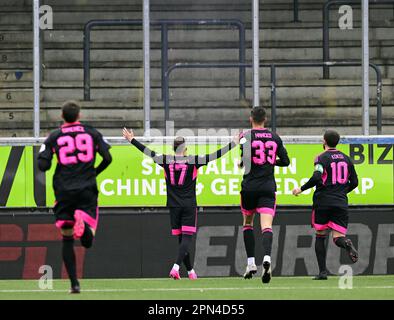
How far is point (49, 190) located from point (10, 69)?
1.84 metres

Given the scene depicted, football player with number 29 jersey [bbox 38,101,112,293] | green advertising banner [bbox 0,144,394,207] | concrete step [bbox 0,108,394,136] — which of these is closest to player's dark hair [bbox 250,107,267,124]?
concrete step [bbox 0,108,394,136]

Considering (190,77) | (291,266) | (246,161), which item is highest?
(190,77)

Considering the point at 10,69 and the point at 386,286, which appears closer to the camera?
the point at 386,286

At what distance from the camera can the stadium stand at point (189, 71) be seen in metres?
17.8

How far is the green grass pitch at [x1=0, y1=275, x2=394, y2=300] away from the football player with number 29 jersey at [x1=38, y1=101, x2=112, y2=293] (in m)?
0.68

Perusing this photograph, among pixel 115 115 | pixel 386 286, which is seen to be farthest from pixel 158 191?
pixel 386 286

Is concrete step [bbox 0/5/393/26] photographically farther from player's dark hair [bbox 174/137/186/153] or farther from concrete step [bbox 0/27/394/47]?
player's dark hair [bbox 174/137/186/153]

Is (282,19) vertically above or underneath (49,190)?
above

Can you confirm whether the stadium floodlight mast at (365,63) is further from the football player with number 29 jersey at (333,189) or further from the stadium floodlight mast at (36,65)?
the stadium floodlight mast at (36,65)

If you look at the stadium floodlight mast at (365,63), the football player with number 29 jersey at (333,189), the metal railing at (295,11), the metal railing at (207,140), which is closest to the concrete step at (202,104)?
the stadium floodlight mast at (365,63)

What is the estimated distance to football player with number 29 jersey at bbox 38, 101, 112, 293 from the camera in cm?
1257

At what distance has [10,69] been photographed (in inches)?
703

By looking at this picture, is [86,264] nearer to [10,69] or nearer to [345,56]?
[10,69]

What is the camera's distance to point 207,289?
47.4 ft
